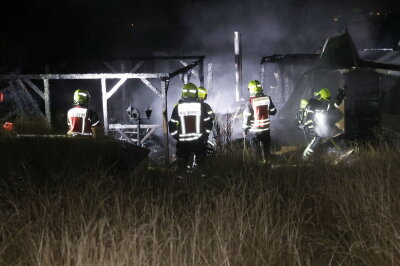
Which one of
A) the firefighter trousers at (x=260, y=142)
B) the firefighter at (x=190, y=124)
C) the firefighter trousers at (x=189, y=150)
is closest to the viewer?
the firefighter at (x=190, y=124)

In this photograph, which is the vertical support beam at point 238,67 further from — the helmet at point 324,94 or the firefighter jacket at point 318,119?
the firefighter jacket at point 318,119

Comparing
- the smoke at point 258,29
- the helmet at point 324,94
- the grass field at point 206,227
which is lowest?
the grass field at point 206,227

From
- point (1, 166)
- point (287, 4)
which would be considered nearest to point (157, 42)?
point (287, 4)

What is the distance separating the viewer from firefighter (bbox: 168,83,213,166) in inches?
285

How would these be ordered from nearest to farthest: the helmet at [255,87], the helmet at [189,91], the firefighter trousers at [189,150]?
the helmet at [189,91], the firefighter trousers at [189,150], the helmet at [255,87]

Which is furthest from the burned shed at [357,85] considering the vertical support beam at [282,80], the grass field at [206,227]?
the grass field at [206,227]

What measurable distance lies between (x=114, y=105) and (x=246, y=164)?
1043 cm

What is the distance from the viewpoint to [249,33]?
71.1ft

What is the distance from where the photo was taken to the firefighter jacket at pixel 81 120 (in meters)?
8.16

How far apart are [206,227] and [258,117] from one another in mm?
5130

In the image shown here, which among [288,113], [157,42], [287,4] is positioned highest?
[287,4]

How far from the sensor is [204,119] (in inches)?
291

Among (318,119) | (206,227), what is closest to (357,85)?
(318,119)

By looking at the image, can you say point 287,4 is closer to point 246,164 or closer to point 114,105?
point 114,105
